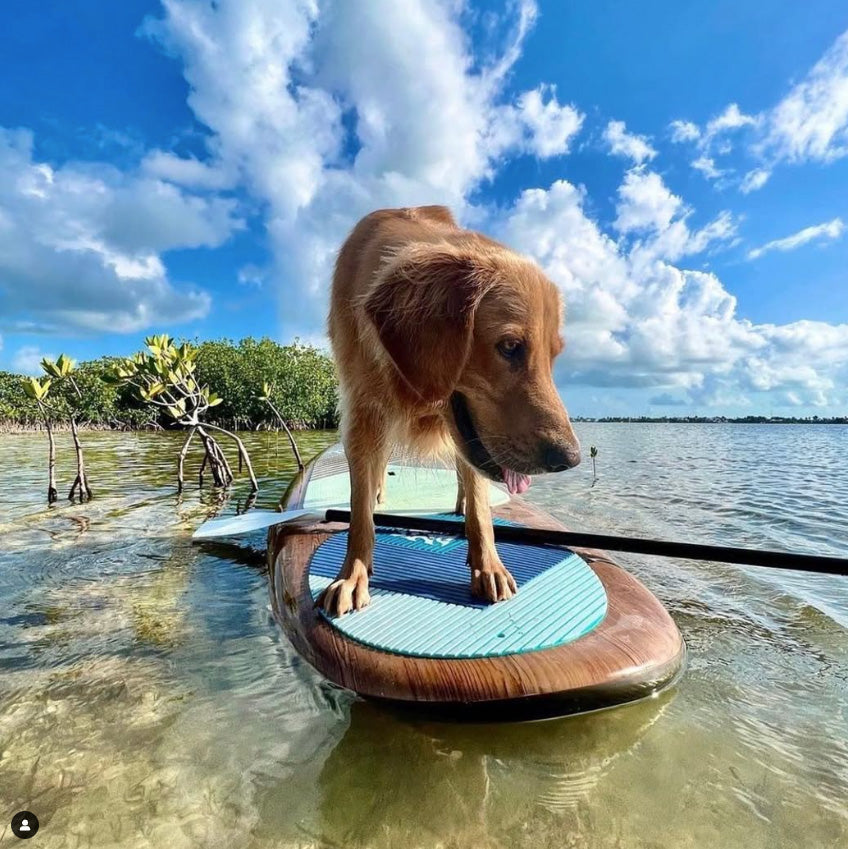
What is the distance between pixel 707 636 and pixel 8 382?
6857 centimetres

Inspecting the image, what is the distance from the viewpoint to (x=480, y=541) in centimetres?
326

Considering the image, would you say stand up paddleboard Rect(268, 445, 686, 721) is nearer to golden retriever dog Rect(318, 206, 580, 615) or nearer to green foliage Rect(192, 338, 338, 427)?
golden retriever dog Rect(318, 206, 580, 615)

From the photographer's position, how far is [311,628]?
289 cm

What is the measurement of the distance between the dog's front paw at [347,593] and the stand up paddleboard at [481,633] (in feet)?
0.18

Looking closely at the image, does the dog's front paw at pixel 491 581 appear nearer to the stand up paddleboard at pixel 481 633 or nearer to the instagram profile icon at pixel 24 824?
the stand up paddleboard at pixel 481 633

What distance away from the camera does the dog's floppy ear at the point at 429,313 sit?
242cm

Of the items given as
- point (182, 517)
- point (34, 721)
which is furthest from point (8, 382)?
point (34, 721)

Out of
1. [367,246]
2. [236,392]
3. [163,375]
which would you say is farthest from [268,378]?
[367,246]

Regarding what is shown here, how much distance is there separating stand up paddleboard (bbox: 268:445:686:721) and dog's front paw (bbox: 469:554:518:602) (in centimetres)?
6

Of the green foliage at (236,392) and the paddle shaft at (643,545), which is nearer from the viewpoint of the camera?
the paddle shaft at (643,545)

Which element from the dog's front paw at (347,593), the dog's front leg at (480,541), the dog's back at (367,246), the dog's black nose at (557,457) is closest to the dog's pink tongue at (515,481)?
the dog's black nose at (557,457)

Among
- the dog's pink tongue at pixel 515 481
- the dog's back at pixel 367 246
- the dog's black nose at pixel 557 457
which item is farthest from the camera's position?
the dog's back at pixel 367 246

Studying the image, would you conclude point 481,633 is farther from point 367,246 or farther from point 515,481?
point 367,246

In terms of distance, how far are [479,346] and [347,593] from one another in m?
1.59
